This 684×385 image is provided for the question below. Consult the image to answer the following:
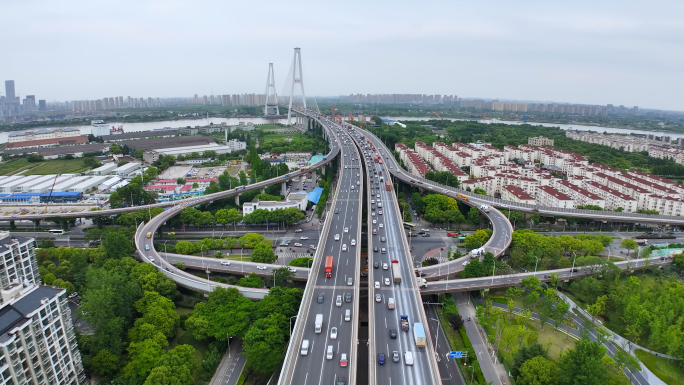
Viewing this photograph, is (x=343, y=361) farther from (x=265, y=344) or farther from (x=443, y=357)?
(x=443, y=357)

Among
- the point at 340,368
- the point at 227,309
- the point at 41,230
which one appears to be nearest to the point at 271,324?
the point at 227,309

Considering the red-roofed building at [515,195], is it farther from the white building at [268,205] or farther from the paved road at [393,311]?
the white building at [268,205]

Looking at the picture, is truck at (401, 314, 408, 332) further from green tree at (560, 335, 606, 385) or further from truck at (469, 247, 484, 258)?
truck at (469, 247, 484, 258)

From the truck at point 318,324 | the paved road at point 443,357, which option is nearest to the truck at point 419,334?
the paved road at point 443,357

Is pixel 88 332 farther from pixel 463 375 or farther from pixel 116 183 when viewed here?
pixel 116 183

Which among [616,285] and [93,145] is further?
[93,145]
